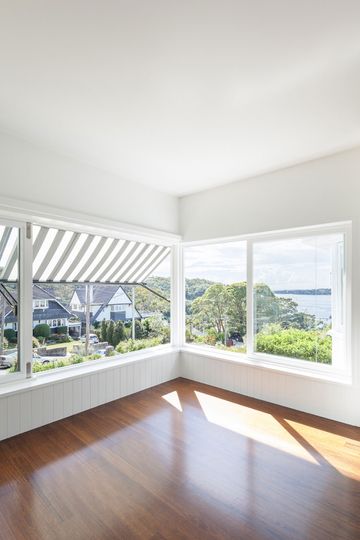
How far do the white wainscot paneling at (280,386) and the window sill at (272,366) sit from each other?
3cm

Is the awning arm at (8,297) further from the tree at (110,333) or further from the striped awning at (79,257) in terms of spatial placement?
the tree at (110,333)

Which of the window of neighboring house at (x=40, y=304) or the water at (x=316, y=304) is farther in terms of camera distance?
the water at (x=316, y=304)

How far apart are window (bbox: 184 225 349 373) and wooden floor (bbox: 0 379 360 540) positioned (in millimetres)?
803

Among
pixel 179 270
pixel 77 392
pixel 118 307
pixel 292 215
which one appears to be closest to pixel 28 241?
pixel 118 307

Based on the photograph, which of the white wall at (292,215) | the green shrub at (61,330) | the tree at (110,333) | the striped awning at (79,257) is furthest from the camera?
the tree at (110,333)

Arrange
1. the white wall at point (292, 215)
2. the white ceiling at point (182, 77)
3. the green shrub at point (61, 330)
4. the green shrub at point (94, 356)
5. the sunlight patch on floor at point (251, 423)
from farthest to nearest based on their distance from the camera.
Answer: the green shrub at point (94, 356), the green shrub at point (61, 330), the white wall at point (292, 215), the sunlight patch on floor at point (251, 423), the white ceiling at point (182, 77)

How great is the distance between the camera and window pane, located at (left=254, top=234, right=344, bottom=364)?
3328 millimetres

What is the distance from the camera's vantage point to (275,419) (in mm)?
3184

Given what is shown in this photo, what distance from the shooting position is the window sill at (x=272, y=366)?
321 cm

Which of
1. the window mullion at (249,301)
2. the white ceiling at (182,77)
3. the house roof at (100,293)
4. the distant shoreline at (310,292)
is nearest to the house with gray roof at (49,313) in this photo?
the house roof at (100,293)

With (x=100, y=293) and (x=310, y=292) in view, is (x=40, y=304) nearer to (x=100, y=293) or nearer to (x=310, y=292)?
(x=100, y=293)

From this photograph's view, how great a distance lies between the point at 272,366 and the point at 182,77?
325 centimetres

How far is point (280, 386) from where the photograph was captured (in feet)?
11.6

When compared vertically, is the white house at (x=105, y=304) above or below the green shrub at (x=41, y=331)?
above
